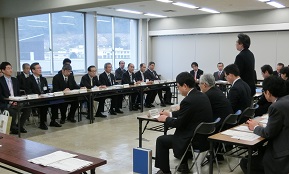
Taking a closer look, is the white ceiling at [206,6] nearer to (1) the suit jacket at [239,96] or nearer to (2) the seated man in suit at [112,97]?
(2) the seated man in suit at [112,97]

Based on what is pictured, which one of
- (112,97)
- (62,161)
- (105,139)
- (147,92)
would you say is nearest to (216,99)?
(62,161)

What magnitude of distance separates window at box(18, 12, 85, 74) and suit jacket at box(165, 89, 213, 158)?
7.21 meters

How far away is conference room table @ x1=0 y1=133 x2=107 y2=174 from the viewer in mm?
2045

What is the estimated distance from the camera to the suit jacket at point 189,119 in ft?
10.9

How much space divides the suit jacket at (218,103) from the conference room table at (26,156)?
201 centimetres

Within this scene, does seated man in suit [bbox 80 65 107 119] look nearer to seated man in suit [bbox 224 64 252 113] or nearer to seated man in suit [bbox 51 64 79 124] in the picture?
seated man in suit [bbox 51 64 79 124]

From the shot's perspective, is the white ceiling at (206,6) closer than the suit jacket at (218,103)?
No

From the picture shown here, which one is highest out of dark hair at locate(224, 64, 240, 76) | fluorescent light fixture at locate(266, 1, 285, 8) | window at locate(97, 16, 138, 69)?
fluorescent light fixture at locate(266, 1, 285, 8)

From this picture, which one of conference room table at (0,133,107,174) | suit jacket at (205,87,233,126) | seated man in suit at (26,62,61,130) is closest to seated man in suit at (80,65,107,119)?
seated man in suit at (26,62,61,130)

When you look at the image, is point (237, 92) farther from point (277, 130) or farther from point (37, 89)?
point (37, 89)

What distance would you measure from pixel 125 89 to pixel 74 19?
14.4 feet

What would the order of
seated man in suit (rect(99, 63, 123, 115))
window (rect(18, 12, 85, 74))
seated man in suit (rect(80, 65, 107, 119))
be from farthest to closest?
window (rect(18, 12, 85, 74)) → seated man in suit (rect(99, 63, 123, 115)) → seated man in suit (rect(80, 65, 107, 119))

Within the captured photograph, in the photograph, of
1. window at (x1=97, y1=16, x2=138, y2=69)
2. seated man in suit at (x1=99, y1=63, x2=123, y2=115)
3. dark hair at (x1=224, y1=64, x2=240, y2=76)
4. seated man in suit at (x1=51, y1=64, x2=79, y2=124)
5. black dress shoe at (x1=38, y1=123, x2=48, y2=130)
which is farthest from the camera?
window at (x1=97, y1=16, x2=138, y2=69)

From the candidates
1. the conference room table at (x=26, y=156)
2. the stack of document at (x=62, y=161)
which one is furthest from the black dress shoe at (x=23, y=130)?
the stack of document at (x=62, y=161)
